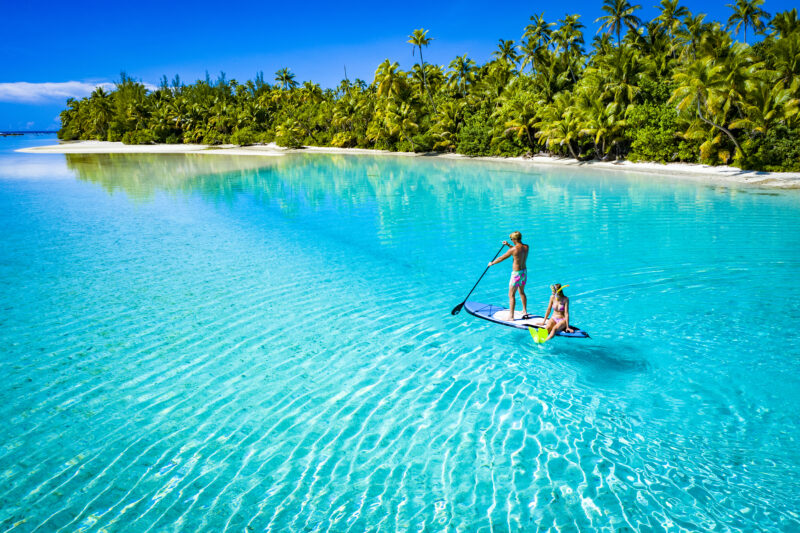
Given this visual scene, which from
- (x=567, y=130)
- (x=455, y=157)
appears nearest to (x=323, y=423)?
(x=567, y=130)

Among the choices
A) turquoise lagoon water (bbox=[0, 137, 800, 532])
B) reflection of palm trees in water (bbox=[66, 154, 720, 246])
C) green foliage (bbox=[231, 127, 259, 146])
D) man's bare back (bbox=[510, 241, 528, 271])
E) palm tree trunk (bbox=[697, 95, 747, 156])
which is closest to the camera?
turquoise lagoon water (bbox=[0, 137, 800, 532])

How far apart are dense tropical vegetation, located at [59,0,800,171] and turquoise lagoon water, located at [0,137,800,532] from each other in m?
20.7

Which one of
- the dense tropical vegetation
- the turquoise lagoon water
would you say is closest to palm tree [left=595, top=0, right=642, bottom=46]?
the dense tropical vegetation

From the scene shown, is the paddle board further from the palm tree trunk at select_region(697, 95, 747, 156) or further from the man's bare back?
the palm tree trunk at select_region(697, 95, 747, 156)

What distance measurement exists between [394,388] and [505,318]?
10.1 ft

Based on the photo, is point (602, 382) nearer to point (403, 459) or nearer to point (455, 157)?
point (403, 459)

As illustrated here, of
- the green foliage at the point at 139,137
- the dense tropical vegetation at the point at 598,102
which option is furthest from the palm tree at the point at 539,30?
the green foliage at the point at 139,137

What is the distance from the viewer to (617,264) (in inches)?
552

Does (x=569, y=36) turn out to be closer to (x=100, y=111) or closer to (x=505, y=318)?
(x=505, y=318)

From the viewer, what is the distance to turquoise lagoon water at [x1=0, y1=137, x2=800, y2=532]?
5.41 meters

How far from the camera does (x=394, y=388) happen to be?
303 inches

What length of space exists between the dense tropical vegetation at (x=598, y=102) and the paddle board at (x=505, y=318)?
1200 inches

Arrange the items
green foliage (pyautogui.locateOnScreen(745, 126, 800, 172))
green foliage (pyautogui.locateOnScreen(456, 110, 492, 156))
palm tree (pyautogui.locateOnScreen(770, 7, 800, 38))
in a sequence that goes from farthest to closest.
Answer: green foliage (pyautogui.locateOnScreen(456, 110, 492, 156))
palm tree (pyautogui.locateOnScreen(770, 7, 800, 38))
green foliage (pyautogui.locateOnScreen(745, 126, 800, 172))

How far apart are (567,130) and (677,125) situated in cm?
926
